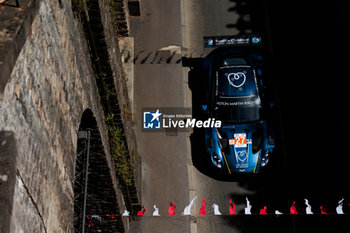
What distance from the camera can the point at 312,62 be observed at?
15.0 m

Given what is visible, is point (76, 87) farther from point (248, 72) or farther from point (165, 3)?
point (165, 3)

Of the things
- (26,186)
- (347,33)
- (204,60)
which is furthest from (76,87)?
(347,33)

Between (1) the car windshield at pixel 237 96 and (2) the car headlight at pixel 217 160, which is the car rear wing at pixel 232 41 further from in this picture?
(2) the car headlight at pixel 217 160

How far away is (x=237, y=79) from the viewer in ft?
43.7

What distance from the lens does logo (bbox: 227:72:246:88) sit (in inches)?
522

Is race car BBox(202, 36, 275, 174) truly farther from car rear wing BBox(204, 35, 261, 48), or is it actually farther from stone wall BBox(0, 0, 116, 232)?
stone wall BBox(0, 0, 116, 232)

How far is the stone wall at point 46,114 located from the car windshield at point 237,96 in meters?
5.85

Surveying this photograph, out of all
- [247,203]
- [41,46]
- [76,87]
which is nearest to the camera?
[41,46]

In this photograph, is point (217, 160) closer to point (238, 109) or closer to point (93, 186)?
point (238, 109)

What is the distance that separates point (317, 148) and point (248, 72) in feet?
9.99

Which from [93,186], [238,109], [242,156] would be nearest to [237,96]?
[238,109]

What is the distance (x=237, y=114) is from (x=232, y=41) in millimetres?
3222

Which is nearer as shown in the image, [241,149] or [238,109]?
[241,149]

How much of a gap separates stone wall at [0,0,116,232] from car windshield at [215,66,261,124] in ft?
19.2
